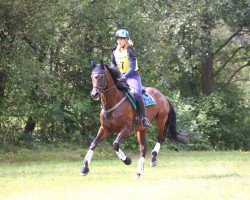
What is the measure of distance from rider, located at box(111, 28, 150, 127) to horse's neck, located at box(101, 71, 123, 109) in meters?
0.32

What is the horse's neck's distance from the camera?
12.7 meters

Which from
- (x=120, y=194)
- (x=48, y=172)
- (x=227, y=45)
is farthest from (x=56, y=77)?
(x=227, y=45)

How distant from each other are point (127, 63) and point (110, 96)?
95cm

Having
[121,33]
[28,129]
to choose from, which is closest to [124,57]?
[121,33]

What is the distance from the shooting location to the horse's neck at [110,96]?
12.7 metres

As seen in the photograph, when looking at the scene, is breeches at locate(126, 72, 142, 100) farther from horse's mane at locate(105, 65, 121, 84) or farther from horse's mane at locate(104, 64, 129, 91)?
horse's mane at locate(105, 65, 121, 84)

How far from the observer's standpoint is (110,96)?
1275cm

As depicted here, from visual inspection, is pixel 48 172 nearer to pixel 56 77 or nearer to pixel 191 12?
pixel 56 77

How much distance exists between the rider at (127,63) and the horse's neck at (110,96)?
324mm

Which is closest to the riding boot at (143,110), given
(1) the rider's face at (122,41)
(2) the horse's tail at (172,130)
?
(1) the rider's face at (122,41)

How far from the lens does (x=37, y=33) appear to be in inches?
787

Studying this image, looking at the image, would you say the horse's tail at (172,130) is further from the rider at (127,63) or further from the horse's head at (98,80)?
the horse's head at (98,80)

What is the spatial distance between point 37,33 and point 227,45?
1920 centimetres

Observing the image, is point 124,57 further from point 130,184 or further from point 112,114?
point 130,184
